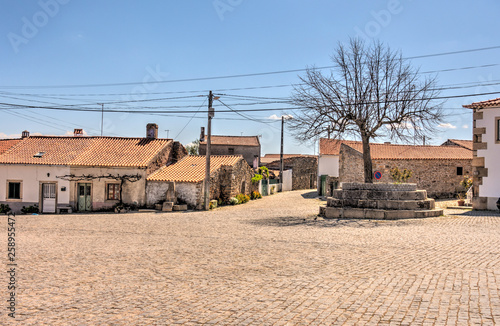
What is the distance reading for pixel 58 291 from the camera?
684cm

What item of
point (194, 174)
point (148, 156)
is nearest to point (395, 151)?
point (194, 174)

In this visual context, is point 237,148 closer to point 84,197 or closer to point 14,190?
point 84,197

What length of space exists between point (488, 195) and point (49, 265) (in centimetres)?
1949

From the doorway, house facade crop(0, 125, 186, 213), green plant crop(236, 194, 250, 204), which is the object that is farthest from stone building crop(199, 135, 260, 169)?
the doorway

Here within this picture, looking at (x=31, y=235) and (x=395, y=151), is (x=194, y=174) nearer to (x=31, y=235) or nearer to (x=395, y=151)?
(x=31, y=235)

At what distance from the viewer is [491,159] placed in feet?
65.9

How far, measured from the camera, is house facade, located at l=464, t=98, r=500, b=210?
65.5 ft

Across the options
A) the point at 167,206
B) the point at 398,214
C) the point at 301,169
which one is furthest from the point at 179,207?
the point at 301,169

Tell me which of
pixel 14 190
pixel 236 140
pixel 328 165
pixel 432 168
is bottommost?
pixel 14 190

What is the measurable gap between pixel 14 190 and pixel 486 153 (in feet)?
88.7

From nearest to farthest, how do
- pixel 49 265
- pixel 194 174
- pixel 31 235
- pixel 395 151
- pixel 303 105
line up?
1. pixel 49 265
2. pixel 31 235
3. pixel 303 105
4. pixel 194 174
5. pixel 395 151

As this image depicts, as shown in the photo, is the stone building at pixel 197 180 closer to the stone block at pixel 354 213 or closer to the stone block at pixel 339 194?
the stone block at pixel 339 194

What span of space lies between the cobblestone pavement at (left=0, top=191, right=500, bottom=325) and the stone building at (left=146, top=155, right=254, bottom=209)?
37.5 ft

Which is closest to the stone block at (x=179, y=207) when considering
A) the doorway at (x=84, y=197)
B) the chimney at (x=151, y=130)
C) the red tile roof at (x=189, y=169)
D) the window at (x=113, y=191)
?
the red tile roof at (x=189, y=169)
